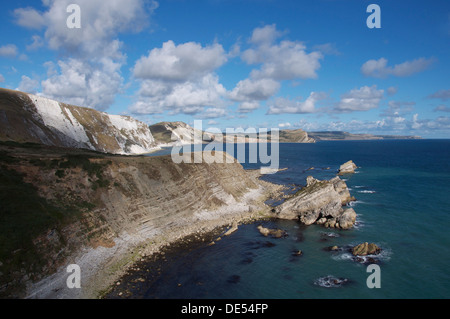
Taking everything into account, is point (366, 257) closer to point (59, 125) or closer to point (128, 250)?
point (128, 250)

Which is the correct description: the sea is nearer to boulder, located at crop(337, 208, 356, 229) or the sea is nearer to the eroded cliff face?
boulder, located at crop(337, 208, 356, 229)

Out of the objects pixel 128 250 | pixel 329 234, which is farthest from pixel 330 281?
pixel 128 250

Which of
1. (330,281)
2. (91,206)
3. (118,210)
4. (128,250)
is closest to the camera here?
(330,281)

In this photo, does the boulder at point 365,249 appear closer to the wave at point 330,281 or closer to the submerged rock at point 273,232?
the wave at point 330,281
